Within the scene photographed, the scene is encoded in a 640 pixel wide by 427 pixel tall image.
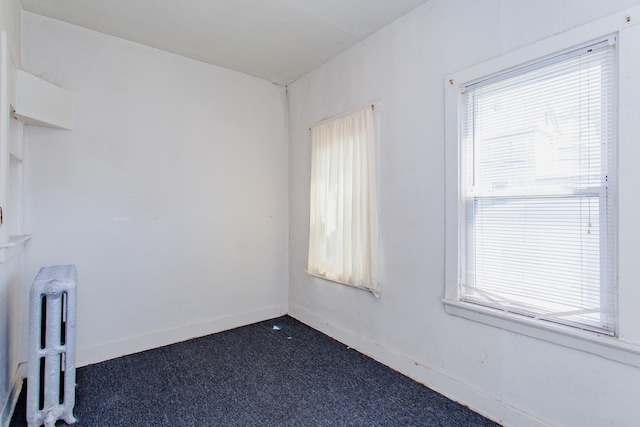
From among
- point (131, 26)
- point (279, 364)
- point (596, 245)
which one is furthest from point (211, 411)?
point (131, 26)

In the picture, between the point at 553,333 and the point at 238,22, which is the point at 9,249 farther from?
the point at 553,333

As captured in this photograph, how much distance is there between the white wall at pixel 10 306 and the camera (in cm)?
182

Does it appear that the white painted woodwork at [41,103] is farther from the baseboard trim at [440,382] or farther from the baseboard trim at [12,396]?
the baseboard trim at [440,382]

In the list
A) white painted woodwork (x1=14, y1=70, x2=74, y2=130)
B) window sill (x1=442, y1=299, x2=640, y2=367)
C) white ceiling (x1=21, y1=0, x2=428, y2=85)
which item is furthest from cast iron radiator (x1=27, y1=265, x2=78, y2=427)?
window sill (x1=442, y1=299, x2=640, y2=367)

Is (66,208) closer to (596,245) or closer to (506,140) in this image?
(506,140)

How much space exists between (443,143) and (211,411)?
223cm

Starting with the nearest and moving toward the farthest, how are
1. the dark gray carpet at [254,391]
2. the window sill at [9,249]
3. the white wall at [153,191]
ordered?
the window sill at [9,249] < the dark gray carpet at [254,391] < the white wall at [153,191]

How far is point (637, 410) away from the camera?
1.41m

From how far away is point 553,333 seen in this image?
165 cm

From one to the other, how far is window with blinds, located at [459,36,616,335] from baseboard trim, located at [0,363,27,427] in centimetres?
270

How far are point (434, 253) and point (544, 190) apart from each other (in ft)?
2.45

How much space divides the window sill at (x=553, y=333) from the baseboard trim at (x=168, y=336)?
2.10m

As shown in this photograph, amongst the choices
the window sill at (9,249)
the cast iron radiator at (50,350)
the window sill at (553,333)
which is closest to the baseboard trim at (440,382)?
the window sill at (553,333)

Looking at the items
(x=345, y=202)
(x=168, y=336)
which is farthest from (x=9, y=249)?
(x=345, y=202)
